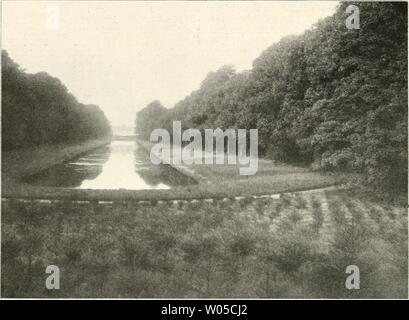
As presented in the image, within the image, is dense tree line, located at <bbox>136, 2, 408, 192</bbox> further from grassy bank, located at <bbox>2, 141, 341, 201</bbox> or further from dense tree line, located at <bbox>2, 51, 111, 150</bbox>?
dense tree line, located at <bbox>2, 51, 111, 150</bbox>

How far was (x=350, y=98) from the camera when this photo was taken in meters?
19.0

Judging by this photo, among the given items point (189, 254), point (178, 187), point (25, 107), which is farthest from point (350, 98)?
point (25, 107)

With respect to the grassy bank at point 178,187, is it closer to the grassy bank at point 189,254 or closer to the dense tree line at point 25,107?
the dense tree line at point 25,107

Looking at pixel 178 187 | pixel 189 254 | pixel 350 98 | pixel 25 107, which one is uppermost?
pixel 350 98

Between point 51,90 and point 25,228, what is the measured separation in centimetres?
2236

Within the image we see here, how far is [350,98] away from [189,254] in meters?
12.4

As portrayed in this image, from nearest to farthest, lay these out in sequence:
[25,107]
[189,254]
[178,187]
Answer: [189,254], [178,187], [25,107]

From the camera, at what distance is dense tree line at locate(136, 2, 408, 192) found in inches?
640

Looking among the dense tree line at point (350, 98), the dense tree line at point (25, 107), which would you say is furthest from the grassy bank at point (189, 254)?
the dense tree line at point (25, 107)

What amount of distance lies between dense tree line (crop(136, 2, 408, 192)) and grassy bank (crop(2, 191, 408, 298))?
13.2 ft

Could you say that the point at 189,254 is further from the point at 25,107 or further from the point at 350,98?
the point at 25,107

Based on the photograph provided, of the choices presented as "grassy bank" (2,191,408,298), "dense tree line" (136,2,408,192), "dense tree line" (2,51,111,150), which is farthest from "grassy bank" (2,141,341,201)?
"dense tree line" (136,2,408,192)
